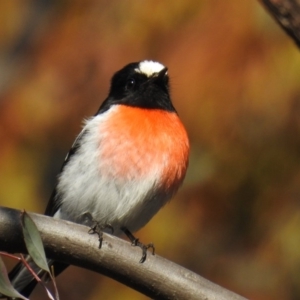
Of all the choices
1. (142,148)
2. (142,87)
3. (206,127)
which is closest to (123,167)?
(142,148)

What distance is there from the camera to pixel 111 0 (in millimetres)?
5949

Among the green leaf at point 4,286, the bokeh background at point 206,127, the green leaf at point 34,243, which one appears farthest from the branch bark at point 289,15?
A: the bokeh background at point 206,127

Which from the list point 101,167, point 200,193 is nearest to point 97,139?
point 101,167

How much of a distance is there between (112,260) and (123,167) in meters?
1.10

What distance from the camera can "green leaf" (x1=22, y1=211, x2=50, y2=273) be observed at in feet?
9.85

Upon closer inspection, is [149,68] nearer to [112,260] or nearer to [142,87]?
[142,87]

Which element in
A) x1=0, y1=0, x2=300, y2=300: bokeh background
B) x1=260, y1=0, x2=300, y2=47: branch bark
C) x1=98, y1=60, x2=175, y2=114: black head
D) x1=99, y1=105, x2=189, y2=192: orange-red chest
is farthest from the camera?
x1=0, y1=0, x2=300, y2=300: bokeh background

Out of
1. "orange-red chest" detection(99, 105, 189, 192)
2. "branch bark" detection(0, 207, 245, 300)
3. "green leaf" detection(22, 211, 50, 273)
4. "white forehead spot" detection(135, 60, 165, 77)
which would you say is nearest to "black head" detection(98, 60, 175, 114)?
"white forehead spot" detection(135, 60, 165, 77)

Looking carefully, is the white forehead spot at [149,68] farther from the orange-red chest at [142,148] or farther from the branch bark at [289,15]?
the branch bark at [289,15]

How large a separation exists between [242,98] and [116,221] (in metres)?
1.37

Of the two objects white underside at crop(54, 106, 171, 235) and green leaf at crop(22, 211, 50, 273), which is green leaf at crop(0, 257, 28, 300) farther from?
white underside at crop(54, 106, 171, 235)

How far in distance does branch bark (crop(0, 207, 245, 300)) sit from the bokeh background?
6.20 ft

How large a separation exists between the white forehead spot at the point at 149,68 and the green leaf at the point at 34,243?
206 centimetres

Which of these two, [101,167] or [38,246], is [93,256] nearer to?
[38,246]
